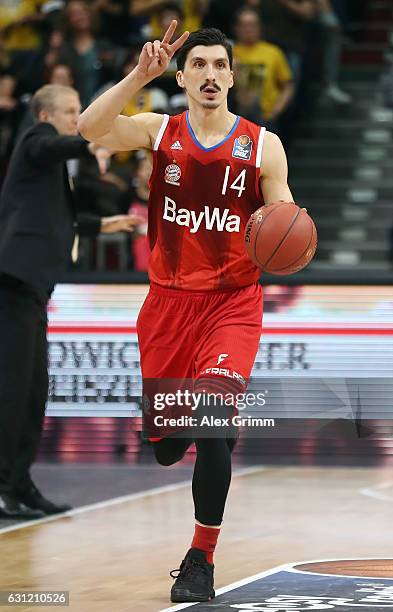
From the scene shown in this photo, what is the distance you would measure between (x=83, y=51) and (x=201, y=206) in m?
7.58

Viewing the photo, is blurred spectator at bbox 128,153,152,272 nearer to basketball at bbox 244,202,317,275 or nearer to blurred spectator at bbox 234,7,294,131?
blurred spectator at bbox 234,7,294,131

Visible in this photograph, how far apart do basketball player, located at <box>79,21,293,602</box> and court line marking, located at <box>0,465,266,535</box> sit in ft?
5.89

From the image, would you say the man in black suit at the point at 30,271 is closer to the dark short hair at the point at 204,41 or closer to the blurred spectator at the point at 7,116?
the dark short hair at the point at 204,41

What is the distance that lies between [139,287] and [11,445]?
2.13 metres

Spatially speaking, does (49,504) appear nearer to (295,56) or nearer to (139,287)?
(139,287)

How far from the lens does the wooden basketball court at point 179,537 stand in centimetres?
603

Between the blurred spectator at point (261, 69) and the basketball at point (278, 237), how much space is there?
23.0ft

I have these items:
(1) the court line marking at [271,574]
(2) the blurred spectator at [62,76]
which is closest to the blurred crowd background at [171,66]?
(2) the blurred spectator at [62,76]

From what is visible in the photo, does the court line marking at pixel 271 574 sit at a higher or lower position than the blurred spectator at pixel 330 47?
lower

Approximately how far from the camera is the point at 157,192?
617 cm

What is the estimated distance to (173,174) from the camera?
6.11 meters

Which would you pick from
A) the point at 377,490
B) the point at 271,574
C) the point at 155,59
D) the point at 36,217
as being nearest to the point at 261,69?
the point at 377,490

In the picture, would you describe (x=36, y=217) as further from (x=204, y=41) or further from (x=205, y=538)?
(x=205, y=538)

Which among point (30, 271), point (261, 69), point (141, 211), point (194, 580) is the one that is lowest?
point (194, 580)
